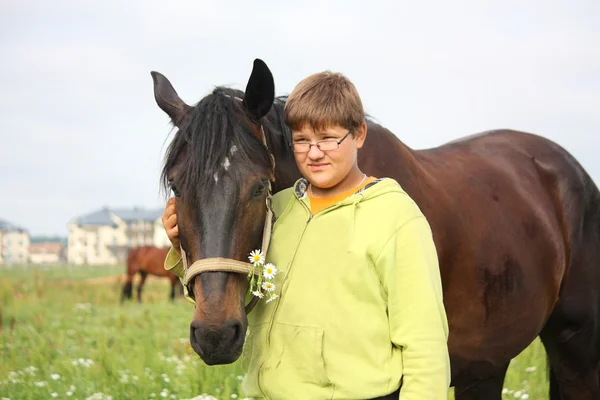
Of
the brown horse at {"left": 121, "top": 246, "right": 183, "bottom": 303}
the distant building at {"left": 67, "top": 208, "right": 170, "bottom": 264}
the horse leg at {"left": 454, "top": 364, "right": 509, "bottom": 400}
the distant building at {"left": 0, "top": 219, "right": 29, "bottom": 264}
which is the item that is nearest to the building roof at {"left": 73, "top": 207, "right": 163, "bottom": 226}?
the distant building at {"left": 67, "top": 208, "right": 170, "bottom": 264}

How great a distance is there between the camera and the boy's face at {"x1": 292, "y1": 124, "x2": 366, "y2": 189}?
185 centimetres

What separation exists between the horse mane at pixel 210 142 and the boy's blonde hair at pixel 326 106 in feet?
0.97

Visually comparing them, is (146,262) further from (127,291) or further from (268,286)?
(268,286)

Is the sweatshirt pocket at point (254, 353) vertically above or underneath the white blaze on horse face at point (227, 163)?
underneath

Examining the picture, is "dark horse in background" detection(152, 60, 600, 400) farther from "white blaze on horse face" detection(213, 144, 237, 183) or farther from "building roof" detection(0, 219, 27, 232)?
"building roof" detection(0, 219, 27, 232)

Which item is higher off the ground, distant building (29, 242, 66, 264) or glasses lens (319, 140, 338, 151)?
glasses lens (319, 140, 338, 151)

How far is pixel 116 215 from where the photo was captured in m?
93.8

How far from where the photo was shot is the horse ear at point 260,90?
2260mm

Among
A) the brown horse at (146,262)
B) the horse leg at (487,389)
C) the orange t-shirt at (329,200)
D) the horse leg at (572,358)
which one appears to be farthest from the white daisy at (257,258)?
the brown horse at (146,262)

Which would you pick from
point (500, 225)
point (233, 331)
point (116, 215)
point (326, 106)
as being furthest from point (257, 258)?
point (116, 215)

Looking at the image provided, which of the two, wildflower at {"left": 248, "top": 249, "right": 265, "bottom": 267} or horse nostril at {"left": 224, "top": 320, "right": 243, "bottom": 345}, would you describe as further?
wildflower at {"left": 248, "top": 249, "right": 265, "bottom": 267}

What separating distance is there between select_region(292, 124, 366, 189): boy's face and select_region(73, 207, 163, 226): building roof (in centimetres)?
8615

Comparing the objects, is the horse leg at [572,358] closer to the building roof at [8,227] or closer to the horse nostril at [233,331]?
the horse nostril at [233,331]

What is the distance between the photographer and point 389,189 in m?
1.82
